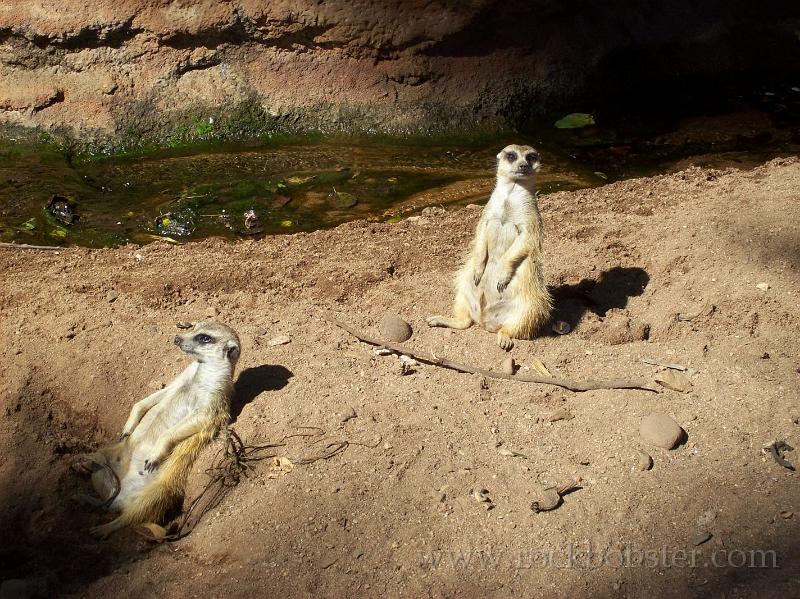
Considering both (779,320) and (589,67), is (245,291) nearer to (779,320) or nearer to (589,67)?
(779,320)

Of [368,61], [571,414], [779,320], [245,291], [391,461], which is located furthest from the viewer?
[368,61]

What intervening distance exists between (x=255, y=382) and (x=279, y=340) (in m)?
0.33

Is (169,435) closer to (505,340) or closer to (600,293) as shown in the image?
(505,340)

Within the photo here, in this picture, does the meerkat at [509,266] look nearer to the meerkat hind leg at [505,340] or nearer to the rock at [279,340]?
the meerkat hind leg at [505,340]

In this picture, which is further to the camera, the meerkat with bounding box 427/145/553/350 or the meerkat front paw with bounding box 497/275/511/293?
the meerkat front paw with bounding box 497/275/511/293

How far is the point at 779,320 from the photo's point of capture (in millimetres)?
3988

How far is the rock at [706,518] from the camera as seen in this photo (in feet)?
9.32

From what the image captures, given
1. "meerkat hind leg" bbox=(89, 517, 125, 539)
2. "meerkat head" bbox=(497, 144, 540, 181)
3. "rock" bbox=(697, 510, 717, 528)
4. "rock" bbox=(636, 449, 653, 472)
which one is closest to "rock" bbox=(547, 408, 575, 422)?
"rock" bbox=(636, 449, 653, 472)

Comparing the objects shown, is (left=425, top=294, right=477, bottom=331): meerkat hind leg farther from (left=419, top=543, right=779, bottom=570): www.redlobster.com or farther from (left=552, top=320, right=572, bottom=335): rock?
(left=419, top=543, right=779, bottom=570): www.redlobster.com

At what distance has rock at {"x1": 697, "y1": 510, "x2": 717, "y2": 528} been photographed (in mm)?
2842

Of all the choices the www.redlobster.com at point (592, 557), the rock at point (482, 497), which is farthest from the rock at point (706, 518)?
the rock at point (482, 497)

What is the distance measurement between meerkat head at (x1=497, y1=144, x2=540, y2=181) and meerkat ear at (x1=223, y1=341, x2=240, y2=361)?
1.65 meters

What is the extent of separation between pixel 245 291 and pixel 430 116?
3.38 meters

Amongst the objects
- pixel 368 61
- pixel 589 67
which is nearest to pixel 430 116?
pixel 368 61
